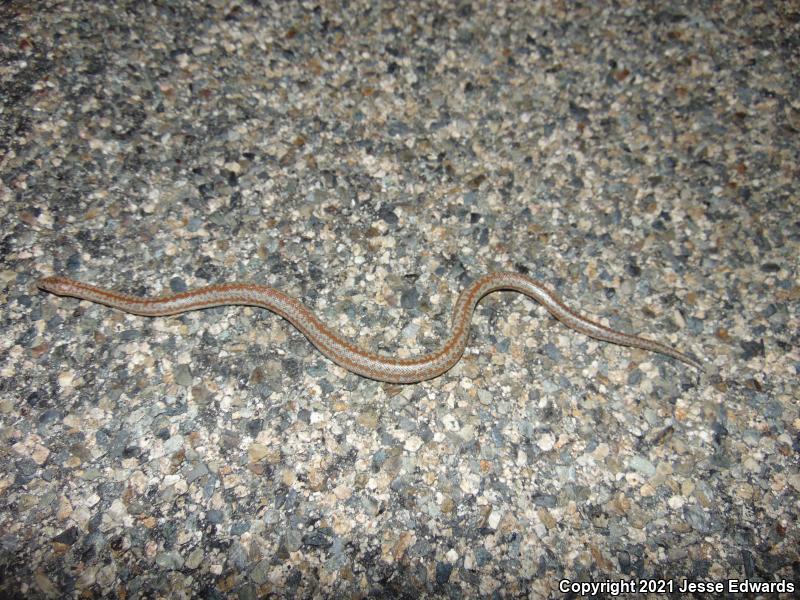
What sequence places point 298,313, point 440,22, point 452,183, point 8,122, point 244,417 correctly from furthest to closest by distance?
point 440,22 < point 452,183 < point 8,122 < point 298,313 < point 244,417

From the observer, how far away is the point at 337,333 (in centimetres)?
430

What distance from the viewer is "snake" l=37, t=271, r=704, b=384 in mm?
4117

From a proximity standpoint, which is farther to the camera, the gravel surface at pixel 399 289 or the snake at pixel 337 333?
the snake at pixel 337 333

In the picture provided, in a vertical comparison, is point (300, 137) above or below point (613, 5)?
below

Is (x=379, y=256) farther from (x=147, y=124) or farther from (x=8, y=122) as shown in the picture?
(x=8, y=122)

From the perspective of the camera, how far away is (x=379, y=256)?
186 inches

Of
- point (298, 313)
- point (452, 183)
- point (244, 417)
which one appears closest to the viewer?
point (244, 417)

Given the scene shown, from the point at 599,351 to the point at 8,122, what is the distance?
6.29 metres

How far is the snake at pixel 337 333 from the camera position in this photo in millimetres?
4117

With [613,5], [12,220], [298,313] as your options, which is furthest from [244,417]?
[613,5]

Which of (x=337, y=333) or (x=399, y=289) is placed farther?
(x=399, y=289)

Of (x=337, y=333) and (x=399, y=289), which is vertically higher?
(x=399, y=289)

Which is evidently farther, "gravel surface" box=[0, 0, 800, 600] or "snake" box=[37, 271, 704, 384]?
"snake" box=[37, 271, 704, 384]

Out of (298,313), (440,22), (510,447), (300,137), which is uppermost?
(440,22)
